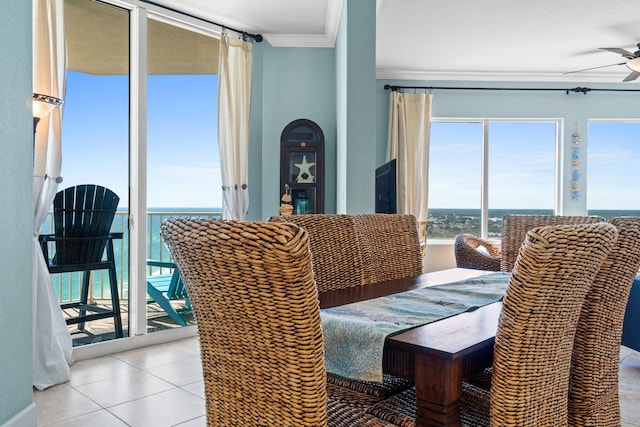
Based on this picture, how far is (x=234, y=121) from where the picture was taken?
4.13 meters

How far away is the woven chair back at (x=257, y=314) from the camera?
90 centimetres

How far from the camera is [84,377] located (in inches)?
114

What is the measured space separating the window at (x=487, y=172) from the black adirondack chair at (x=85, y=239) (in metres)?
4.18

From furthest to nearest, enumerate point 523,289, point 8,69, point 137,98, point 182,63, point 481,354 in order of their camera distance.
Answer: point 182,63 < point 137,98 < point 8,69 < point 481,354 < point 523,289

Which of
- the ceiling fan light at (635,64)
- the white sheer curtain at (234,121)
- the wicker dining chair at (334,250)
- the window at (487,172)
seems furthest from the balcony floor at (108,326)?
the ceiling fan light at (635,64)

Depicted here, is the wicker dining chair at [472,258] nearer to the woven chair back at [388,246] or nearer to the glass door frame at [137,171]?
the woven chair back at [388,246]

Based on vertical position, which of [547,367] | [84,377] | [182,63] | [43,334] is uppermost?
[182,63]

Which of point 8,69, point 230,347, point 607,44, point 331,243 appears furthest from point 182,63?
point 607,44

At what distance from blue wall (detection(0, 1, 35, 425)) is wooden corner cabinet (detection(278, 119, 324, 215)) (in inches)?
95.4

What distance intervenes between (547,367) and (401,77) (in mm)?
5241

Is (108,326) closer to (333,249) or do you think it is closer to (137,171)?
(137,171)

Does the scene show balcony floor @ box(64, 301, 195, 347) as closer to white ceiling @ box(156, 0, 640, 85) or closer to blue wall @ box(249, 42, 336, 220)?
blue wall @ box(249, 42, 336, 220)

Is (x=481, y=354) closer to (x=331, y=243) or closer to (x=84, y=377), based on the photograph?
(x=331, y=243)

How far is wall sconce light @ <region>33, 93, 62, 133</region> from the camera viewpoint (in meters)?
2.75
